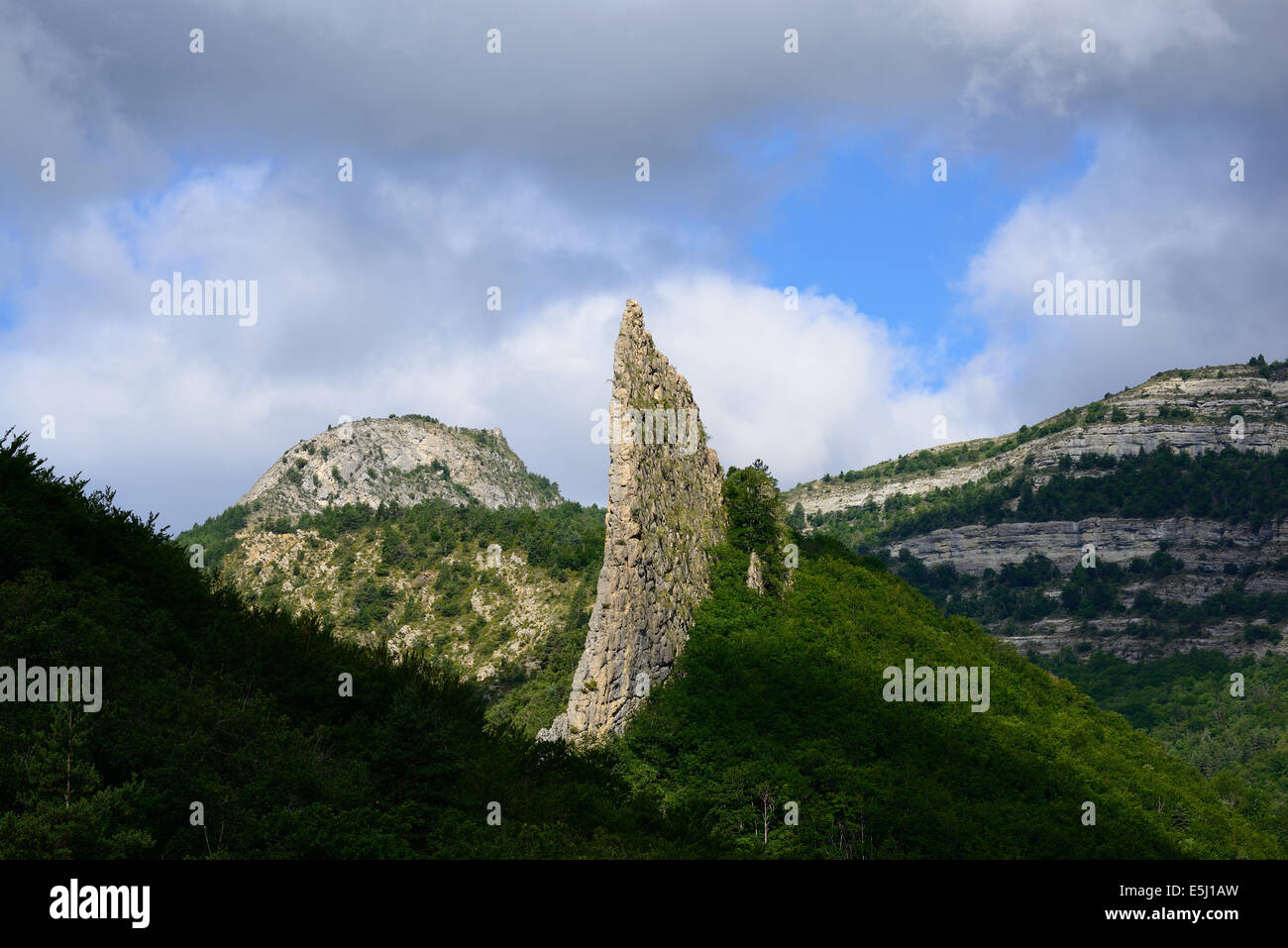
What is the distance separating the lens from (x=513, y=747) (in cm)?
5375

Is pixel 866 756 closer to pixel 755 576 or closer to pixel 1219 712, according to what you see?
pixel 755 576

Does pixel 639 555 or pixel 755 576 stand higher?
pixel 639 555

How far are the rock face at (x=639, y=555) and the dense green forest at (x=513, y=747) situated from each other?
1.76m

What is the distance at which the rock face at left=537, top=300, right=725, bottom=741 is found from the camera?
2338 inches

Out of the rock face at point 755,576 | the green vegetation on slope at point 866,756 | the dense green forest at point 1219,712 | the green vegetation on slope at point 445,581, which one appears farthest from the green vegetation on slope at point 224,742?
the dense green forest at point 1219,712

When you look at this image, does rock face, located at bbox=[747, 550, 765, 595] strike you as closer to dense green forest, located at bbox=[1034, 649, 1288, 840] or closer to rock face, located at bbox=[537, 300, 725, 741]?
rock face, located at bbox=[537, 300, 725, 741]

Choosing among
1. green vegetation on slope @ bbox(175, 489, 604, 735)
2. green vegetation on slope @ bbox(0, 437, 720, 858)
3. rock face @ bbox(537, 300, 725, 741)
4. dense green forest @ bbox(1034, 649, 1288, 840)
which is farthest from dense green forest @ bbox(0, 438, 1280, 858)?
green vegetation on slope @ bbox(175, 489, 604, 735)

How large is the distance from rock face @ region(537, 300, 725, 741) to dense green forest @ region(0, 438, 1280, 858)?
1.76m

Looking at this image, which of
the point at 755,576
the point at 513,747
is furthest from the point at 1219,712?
the point at 513,747

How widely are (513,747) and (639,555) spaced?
38.2 feet
